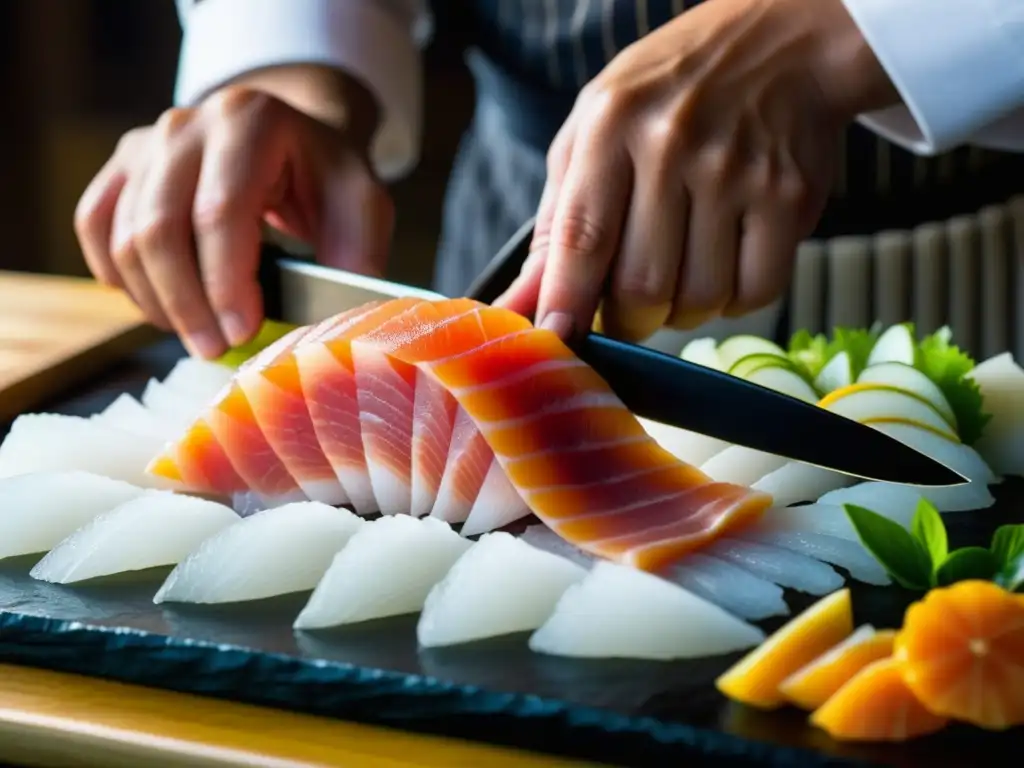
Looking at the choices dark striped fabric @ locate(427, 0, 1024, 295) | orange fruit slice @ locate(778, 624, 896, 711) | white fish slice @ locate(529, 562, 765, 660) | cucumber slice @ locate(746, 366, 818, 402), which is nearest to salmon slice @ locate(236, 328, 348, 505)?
white fish slice @ locate(529, 562, 765, 660)

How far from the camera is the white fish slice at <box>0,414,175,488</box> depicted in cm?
157

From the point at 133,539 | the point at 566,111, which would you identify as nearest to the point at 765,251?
the point at 133,539

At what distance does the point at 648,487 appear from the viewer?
135 cm

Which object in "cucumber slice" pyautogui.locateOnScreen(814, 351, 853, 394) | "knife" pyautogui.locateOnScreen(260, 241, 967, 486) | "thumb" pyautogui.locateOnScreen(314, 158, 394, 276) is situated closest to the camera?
"knife" pyautogui.locateOnScreen(260, 241, 967, 486)

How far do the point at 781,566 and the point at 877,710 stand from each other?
289mm

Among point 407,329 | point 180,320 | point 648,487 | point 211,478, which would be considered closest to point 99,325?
point 180,320

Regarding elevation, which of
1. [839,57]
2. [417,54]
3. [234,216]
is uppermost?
[839,57]

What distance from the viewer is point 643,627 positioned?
1.12 meters

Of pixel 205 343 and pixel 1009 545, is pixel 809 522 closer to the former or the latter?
pixel 1009 545

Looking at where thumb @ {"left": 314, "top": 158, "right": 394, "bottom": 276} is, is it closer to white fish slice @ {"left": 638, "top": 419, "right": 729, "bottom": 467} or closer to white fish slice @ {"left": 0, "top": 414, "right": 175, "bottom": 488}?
white fish slice @ {"left": 0, "top": 414, "right": 175, "bottom": 488}

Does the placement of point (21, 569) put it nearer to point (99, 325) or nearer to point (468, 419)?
point (468, 419)

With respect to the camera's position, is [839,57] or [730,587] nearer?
[730,587]

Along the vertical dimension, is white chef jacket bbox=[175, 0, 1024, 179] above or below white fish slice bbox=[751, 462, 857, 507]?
above

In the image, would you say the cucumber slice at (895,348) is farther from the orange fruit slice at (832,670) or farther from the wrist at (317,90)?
the wrist at (317,90)
